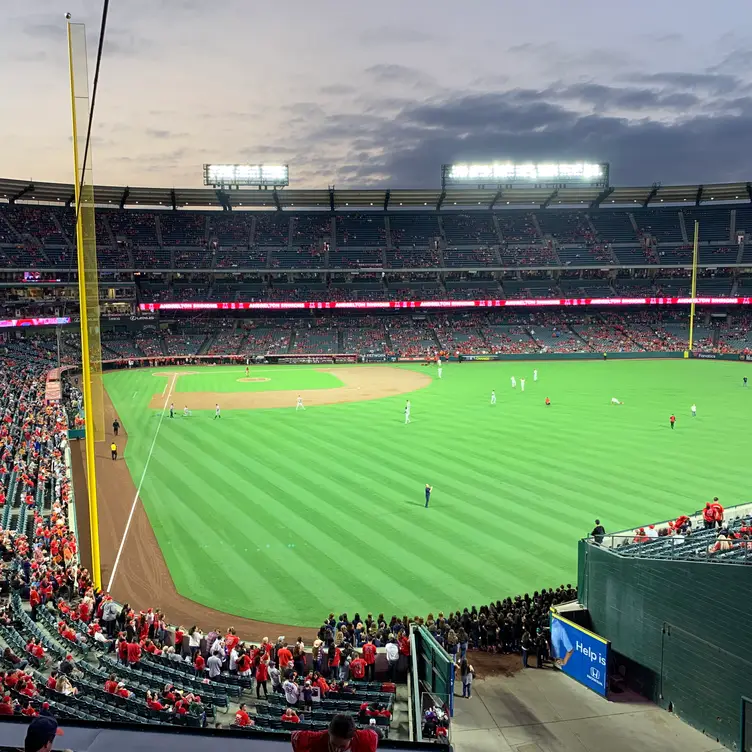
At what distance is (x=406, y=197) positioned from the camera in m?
90.0

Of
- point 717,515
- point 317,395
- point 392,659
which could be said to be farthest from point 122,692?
point 317,395

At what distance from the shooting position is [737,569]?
38.3 feet

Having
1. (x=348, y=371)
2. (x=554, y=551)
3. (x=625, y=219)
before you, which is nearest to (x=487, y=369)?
(x=348, y=371)

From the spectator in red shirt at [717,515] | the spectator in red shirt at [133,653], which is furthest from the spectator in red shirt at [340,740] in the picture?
the spectator in red shirt at [717,515]

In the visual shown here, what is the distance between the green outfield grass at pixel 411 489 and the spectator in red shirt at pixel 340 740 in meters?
14.1

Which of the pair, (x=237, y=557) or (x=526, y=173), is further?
(x=526, y=173)

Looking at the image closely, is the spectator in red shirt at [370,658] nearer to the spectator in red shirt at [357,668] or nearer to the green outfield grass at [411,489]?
the spectator in red shirt at [357,668]

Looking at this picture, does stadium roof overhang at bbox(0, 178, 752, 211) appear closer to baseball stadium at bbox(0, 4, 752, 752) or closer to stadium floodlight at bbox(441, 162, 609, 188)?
stadium floodlight at bbox(441, 162, 609, 188)

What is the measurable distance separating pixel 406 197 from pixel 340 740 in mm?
91292

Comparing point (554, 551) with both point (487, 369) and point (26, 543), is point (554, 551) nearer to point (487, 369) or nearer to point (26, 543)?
point (26, 543)

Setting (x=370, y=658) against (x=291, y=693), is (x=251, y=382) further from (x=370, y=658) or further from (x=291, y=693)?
(x=291, y=693)

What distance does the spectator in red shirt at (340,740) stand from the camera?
289 centimetres

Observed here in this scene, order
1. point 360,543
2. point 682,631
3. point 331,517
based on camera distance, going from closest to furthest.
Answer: point 682,631 → point 360,543 → point 331,517

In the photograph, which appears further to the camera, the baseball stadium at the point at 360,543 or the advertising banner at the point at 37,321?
the advertising banner at the point at 37,321
